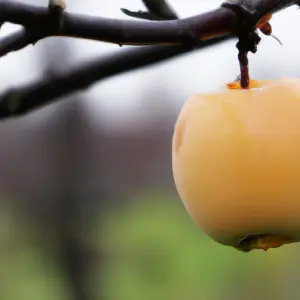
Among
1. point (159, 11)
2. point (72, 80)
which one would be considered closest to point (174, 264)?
point (72, 80)

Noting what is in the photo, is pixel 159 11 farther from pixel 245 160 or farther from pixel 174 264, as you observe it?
pixel 174 264

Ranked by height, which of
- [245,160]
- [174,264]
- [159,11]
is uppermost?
[174,264]

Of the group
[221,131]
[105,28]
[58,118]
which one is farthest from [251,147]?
[58,118]

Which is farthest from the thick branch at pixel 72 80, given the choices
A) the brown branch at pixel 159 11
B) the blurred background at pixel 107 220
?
the blurred background at pixel 107 220

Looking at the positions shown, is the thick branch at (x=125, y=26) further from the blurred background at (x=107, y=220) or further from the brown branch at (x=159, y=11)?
the blurred background at (x=107, y=220)

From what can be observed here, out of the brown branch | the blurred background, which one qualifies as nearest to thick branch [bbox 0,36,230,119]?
the brown branch
